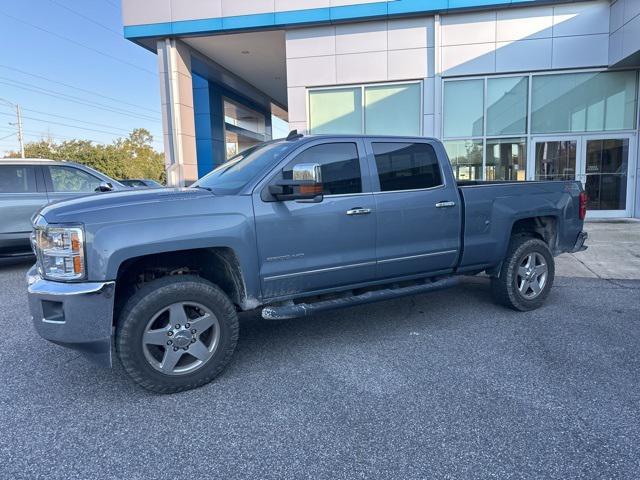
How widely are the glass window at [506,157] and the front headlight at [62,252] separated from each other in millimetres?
12333

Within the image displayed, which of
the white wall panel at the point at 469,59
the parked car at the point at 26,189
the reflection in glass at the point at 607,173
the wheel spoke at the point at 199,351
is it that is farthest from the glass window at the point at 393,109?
the wheel spoke at the point at 199,351

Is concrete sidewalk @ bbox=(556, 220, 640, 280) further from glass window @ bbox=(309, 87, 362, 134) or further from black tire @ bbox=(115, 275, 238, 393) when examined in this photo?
glass window @ bbox=(309, 87, 362, 134)

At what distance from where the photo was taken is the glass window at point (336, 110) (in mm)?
13359

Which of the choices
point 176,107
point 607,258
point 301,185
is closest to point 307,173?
point 301,185

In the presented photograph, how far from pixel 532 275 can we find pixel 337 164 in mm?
2814

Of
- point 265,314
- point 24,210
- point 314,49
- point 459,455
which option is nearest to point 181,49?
point 314,49

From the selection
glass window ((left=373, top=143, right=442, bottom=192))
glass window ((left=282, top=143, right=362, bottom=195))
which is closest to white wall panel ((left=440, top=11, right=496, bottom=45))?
glass window ((left=373, top=143, right=442, bottom=192))

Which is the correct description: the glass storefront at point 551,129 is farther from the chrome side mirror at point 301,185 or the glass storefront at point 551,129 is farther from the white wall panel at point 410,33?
the chrome side mirror at point 301,185

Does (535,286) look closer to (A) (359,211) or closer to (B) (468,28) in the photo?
(A) (359,211)

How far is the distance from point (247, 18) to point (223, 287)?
38.4ft

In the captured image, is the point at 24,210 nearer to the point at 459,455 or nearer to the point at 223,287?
the point at 223,287

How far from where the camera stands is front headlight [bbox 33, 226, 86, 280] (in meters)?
3.05

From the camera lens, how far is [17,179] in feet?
25.2

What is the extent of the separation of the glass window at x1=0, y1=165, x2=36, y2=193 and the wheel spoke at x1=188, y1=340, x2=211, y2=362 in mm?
6186
